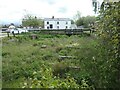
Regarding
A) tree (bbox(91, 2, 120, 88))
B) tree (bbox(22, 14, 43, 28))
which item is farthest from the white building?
tree (bbox(91, 2, 120, 88))

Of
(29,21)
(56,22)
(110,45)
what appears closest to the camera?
(110,45)

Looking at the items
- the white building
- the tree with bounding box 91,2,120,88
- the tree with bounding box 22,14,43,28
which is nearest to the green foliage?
the tree with bounding box 91,2,120,88

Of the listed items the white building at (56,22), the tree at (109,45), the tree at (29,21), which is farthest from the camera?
the white building at (56,22)

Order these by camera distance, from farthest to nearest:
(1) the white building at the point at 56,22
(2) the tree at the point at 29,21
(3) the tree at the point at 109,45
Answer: (1) the white building at the point at 56,22 < (2) the tree at the point at 29,21 < (3) the tree at the point at 109,45

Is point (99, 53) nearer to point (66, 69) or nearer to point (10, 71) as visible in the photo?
point (66, 69)

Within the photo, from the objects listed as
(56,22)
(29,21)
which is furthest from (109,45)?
(56,22)

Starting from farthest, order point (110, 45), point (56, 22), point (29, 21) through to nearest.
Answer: point (56, 22) → point (29, 21) → point (110, 45)

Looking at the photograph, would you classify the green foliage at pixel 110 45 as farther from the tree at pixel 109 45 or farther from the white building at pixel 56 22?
the white building at pixel 56 22

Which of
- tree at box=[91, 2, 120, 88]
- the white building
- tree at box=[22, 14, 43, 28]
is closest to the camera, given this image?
tree at box=[91, 2, 120, 88]

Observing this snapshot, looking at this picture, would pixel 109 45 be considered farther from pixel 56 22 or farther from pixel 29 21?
pixel 56 22

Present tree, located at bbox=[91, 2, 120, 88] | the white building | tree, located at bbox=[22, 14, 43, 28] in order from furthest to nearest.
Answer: the white building < tree, located at bbox=[22, 14, 43, 28] < tree, located at bbox=[91, 2, 120, 88]

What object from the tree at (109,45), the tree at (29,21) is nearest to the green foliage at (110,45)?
the tree at (109,45)

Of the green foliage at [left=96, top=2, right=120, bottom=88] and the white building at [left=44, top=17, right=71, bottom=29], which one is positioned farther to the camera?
the white building at [left=44, top=17, right=71, bottom=29]

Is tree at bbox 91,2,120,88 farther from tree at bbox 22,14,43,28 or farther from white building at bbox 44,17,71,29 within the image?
white building at bbox 44,17,71,29
